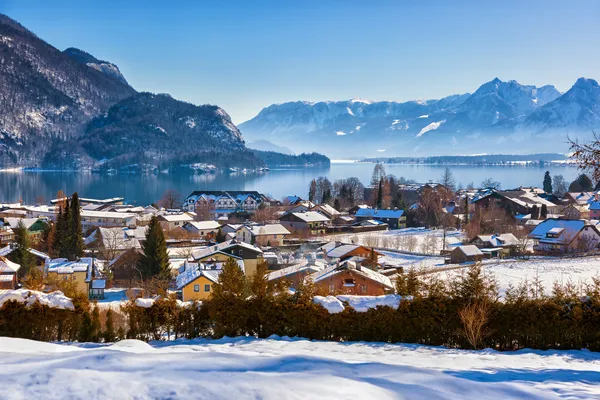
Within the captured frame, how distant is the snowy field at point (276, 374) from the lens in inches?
179

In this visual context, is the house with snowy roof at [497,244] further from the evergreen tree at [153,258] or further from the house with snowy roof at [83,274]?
the house with snowy roof at [83,274]

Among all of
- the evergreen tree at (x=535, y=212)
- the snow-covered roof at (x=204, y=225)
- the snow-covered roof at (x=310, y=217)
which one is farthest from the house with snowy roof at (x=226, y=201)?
the evergreen tree at (x=535, y=212)

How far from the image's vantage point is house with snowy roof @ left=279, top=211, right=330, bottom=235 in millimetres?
41250

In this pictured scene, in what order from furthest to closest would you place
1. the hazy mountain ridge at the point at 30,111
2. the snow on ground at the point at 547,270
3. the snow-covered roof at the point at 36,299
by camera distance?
the hazy mountain ridge at the point at 30,111, the snow on ground at the point at 547,270, the snow-covered roof at the point at 36,299

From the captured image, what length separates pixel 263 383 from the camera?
15.4 ft

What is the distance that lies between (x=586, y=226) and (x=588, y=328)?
1053 inches

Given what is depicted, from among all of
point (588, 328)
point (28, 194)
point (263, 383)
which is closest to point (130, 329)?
point (263, 383)

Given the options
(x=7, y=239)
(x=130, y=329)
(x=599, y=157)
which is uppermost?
(x=599, y=157)

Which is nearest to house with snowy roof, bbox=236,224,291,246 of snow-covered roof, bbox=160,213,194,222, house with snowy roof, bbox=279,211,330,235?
house with snowy roof, bbox=279,211,330,235

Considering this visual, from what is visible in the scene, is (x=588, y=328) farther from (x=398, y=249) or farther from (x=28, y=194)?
(x=28, y=194)

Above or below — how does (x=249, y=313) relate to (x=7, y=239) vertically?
above

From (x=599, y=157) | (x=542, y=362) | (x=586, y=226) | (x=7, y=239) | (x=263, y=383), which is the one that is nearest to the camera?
(x=263, y=383)

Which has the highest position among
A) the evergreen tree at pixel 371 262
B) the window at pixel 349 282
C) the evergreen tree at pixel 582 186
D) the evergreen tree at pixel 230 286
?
the evergreen tree at pixel 582 186

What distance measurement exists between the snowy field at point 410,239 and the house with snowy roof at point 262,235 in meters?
3.84
